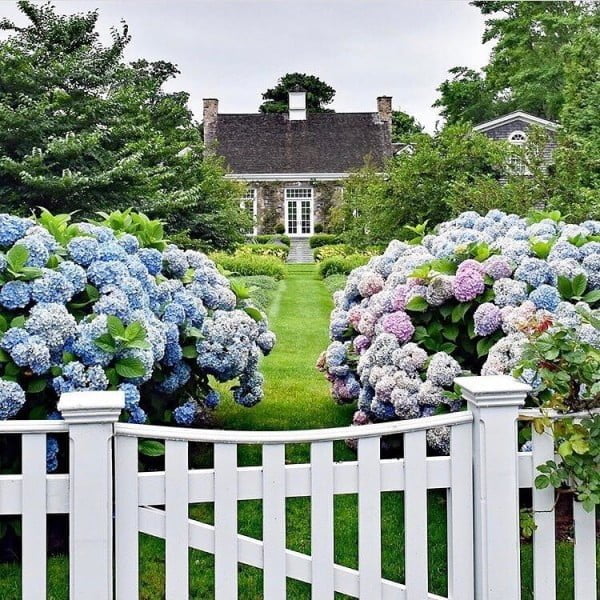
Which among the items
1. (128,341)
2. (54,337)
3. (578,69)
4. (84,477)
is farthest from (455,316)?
(578,69)

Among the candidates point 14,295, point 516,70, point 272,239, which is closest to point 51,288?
point 14,295

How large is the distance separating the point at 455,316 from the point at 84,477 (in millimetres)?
2248

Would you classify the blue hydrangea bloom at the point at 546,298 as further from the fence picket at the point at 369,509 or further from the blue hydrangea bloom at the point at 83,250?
the blue hydrangea bloom at the point at 83,250

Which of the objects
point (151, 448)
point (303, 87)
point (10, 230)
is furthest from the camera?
point (303, 87)

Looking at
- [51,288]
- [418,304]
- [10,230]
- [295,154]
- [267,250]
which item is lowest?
[418,304]

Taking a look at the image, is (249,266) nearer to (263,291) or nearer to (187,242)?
(187,242)

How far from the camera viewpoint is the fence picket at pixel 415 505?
2279mm

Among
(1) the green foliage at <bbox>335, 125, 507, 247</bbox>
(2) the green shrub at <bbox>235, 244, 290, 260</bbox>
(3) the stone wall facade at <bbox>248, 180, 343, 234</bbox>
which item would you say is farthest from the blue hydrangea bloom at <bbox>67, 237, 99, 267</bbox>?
(3) the stone wall facade at <bbox>248, 180, 343, 234</bbox>

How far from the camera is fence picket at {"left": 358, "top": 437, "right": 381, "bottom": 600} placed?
2.25m

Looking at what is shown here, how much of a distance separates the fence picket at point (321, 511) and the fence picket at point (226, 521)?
0.77 feet

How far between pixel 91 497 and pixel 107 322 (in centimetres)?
105

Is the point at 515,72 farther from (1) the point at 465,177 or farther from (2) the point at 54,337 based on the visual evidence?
(2) the point at 54,337

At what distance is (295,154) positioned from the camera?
3362cm

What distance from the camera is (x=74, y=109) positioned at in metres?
13.0
